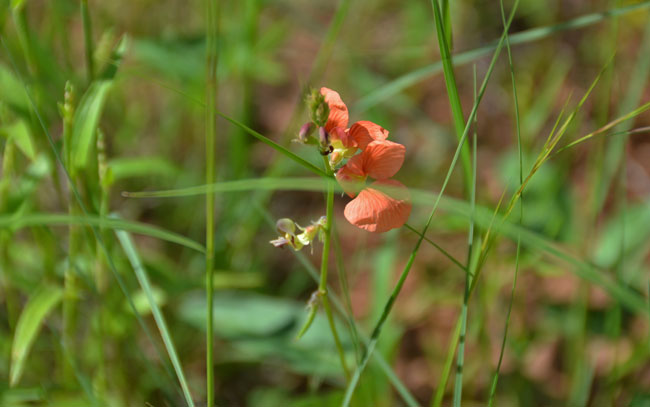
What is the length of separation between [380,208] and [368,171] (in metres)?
0.07

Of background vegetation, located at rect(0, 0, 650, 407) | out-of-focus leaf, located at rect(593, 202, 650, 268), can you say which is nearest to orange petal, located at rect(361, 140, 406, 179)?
background vegetation, located at rect(0, 0, 650, 407)

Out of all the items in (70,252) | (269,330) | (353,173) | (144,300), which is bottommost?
(269,330)

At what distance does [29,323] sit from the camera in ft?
3.84

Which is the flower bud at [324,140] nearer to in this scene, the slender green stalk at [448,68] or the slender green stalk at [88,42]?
the slender green stalk at [448,68]

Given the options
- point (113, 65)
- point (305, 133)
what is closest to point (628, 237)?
point (305, 133)

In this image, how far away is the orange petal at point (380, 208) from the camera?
2.62 feet

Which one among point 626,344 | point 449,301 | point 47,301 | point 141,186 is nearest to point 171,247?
point 141,186

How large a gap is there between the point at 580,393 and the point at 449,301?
0.52 m

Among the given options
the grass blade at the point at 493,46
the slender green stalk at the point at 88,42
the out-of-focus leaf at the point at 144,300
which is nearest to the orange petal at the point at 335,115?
the grass blade at the point at 493,46

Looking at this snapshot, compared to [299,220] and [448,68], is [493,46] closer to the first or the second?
[448,68]

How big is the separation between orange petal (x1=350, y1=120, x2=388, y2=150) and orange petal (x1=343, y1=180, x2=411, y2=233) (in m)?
0.09

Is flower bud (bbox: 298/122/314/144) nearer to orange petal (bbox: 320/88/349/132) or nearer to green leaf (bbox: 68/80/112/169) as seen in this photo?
orange petal (bbox: 320/88/349/132)

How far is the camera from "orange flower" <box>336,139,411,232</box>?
80cm

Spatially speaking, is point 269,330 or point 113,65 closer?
point 113,65
